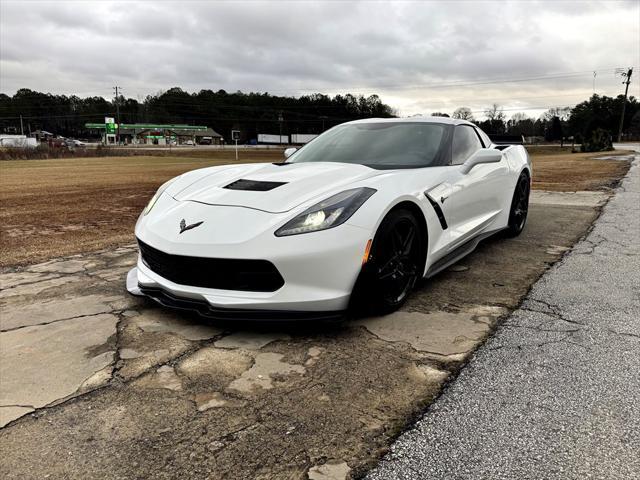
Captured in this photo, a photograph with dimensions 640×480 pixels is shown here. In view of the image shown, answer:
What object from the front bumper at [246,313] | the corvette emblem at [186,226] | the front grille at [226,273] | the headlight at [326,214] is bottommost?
the front bumper at [246,313]

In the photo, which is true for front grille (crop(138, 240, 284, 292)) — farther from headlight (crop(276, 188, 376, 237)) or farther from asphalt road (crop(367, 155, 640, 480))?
asphalt road (crop(367, 155, 640, 480))

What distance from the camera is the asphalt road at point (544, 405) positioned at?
1.65 m

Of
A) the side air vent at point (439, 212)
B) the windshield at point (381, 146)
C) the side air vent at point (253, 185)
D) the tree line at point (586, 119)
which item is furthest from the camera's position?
the tree line at point (586, 119)

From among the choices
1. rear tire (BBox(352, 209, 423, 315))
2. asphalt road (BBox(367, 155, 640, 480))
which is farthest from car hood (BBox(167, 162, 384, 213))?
asphalt road (BBox(367, 155, 640, 480))

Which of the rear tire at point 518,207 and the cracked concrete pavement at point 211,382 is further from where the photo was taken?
the rear tire at point 518,207

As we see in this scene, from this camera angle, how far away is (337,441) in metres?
1.79

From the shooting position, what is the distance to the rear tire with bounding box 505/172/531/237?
5.17 metres

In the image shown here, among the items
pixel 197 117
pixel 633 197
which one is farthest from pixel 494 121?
pixel 633 197

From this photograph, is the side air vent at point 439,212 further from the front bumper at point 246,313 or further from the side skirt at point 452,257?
the front bumper at point 246,313

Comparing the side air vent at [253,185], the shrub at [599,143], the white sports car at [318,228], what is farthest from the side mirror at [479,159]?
the shrub at [599,143]

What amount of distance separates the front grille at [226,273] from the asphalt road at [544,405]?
1.10 meters

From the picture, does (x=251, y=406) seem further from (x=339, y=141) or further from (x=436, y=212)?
(x=339, y=141)

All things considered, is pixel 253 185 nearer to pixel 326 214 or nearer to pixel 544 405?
pixel 326 214

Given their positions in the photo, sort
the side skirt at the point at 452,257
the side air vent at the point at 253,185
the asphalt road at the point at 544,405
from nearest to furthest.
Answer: the asphalt road at the point at 544,405, the side air vent at the point at 253,185, the side skirt at the point at 452,257
